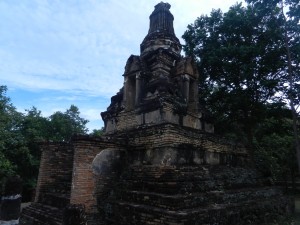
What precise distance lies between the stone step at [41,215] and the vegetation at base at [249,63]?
23.8ft

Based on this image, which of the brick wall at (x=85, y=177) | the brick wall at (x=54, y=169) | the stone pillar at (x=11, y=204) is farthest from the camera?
the brick wall at (x=54, y=169)

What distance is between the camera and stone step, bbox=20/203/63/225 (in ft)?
25.4

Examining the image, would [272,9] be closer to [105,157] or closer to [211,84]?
[211,84]

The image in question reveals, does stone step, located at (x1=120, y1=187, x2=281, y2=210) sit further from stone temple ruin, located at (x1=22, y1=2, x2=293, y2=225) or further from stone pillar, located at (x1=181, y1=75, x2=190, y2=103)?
stone pillar, located at (x1=181, y1=75, x2=190, y2=103)

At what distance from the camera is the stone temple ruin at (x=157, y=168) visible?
273 inches

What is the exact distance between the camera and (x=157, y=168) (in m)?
7.41

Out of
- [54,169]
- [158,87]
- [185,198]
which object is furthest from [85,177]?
[158,87]

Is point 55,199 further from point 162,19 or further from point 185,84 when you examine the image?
point 162,19

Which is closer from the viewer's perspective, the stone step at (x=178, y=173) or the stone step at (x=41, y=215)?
the stone step at (x=178, y=173)

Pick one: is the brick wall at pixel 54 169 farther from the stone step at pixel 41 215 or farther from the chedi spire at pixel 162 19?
the chedi spire at pixel 162 19

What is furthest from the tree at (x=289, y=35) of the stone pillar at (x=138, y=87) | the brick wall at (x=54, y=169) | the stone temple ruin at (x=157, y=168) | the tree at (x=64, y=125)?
the tree at (x=64, y=125)

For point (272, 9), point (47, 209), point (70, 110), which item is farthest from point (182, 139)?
point (70, 110)

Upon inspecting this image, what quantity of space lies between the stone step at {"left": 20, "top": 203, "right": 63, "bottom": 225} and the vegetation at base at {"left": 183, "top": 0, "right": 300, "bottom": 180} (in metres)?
7.25

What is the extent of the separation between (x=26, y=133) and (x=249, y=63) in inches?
703
